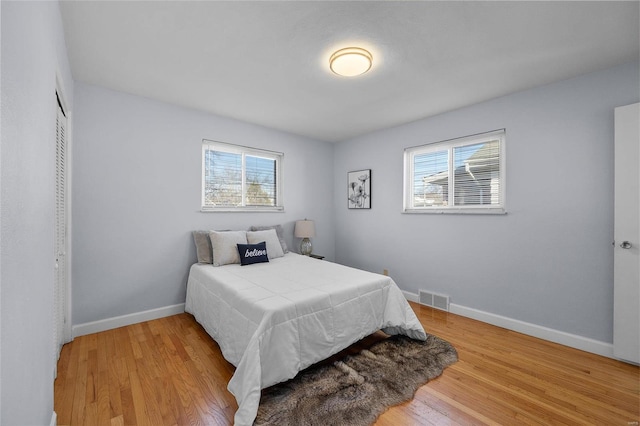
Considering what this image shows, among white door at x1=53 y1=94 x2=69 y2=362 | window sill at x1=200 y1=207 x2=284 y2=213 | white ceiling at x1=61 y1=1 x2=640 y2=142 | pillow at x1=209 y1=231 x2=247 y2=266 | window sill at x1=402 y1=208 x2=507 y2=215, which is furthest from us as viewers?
window sill at x1=200 y1=207 x2=284 y2=213

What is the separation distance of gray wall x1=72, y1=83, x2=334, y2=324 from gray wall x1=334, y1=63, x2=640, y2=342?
2.76 m

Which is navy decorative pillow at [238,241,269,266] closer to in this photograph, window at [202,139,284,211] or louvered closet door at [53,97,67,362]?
window at [202,139,284,211]

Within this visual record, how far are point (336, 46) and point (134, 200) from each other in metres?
2.63

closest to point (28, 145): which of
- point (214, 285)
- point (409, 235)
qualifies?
point (214, 285)

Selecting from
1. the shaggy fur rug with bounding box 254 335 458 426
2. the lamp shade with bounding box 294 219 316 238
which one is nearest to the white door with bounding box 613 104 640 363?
the shaggy fur rug with bounding box 254 335 458 426

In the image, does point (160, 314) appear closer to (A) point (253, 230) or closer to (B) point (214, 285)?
(B) point (214, 285)

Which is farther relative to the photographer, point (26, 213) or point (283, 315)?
point (283, 315)

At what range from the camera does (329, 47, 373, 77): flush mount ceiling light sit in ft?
6.85

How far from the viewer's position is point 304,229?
4.19 m

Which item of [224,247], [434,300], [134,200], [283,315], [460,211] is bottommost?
[434,300]

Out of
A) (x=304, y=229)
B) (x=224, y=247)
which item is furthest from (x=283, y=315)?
(x=304, y=229)

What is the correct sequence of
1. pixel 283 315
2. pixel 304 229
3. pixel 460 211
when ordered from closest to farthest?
pixel 283 315 → pixel 460 211 → pixel 304 229

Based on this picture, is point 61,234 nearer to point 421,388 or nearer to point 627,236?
point 421,388

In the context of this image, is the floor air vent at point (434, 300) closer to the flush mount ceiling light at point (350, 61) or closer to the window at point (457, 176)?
the window at point (457, 176)
